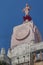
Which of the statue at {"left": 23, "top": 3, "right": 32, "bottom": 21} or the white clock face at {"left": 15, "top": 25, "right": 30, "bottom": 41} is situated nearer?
the white clock face at {"left": 15, "top": 25, "right": 30, "bottom": 41}

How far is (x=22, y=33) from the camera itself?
3853cm

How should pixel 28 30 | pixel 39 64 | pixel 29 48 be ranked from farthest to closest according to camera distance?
pixel 28 30, pixel 29 48, pixel 39 64

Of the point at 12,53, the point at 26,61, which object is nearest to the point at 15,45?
the point at 12,53

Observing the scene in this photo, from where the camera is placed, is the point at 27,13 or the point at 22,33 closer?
the point at 22,33

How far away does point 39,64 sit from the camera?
33312 millimetres

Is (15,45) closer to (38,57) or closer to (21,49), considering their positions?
(21,49)

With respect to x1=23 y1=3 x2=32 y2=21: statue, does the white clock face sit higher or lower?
lower

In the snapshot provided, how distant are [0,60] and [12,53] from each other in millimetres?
4422

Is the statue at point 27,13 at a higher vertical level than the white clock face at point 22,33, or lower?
higher

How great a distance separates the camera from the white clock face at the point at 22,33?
38.1 metres

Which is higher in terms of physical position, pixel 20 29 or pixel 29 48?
pixel 20 29

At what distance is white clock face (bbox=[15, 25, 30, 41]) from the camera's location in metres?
38.1

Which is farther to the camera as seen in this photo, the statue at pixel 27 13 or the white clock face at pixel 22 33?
the statue at pixel 27 13

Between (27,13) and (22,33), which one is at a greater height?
(27,13)
